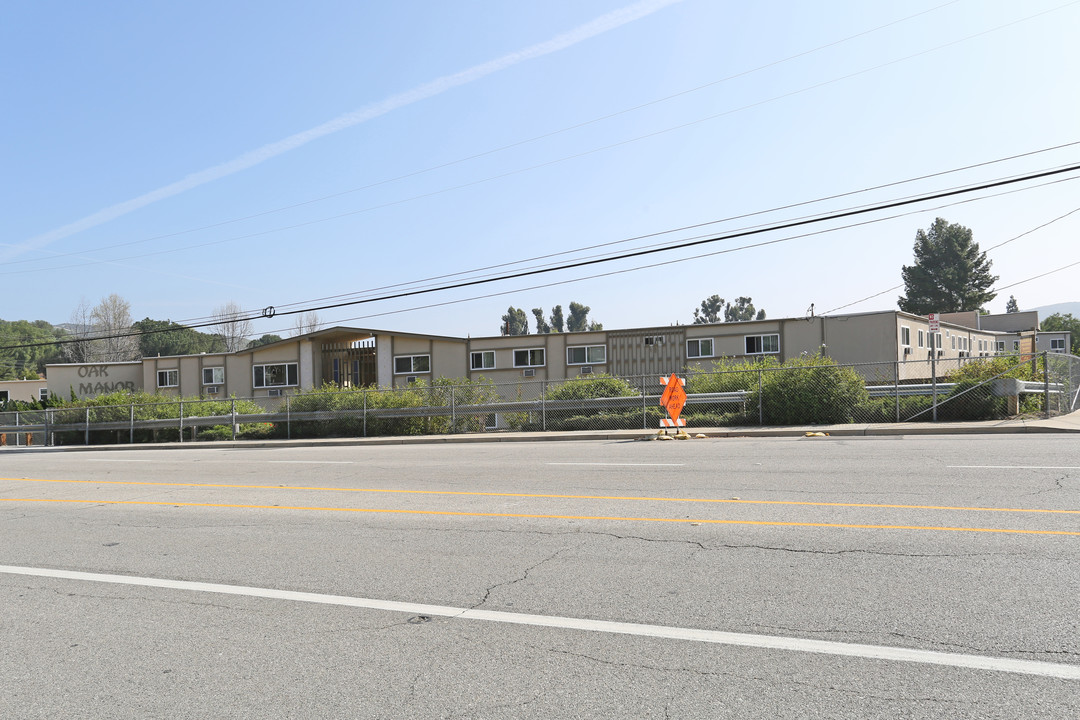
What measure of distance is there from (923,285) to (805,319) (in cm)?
6274

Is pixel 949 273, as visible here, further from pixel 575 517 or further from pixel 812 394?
pixel 575 517

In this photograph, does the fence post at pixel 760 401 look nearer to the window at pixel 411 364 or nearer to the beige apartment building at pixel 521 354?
the beige apartment building at pixel 521 354

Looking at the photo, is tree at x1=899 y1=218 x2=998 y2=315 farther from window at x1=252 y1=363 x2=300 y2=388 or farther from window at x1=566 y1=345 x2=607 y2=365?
window at x1=252 y1=363 x2=300 y2=388

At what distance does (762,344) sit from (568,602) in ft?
111

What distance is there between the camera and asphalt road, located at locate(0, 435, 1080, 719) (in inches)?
150

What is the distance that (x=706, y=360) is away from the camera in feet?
127

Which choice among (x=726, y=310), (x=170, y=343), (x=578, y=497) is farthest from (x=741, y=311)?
(x=578, y=497)

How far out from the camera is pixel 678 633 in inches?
178

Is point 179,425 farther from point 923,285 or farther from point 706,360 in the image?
point 923,285

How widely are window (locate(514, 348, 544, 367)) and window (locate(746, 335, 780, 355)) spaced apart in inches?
445

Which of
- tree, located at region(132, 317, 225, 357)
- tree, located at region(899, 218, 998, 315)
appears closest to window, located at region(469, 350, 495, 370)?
tree, located at region(899, 218, 998, 315)

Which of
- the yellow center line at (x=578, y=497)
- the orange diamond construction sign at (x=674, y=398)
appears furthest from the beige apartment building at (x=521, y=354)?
the yellow center line at (x=578, y=497)

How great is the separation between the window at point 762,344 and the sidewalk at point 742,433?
17.3 metres

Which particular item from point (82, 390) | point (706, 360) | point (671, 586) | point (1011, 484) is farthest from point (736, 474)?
point (82, 390)
